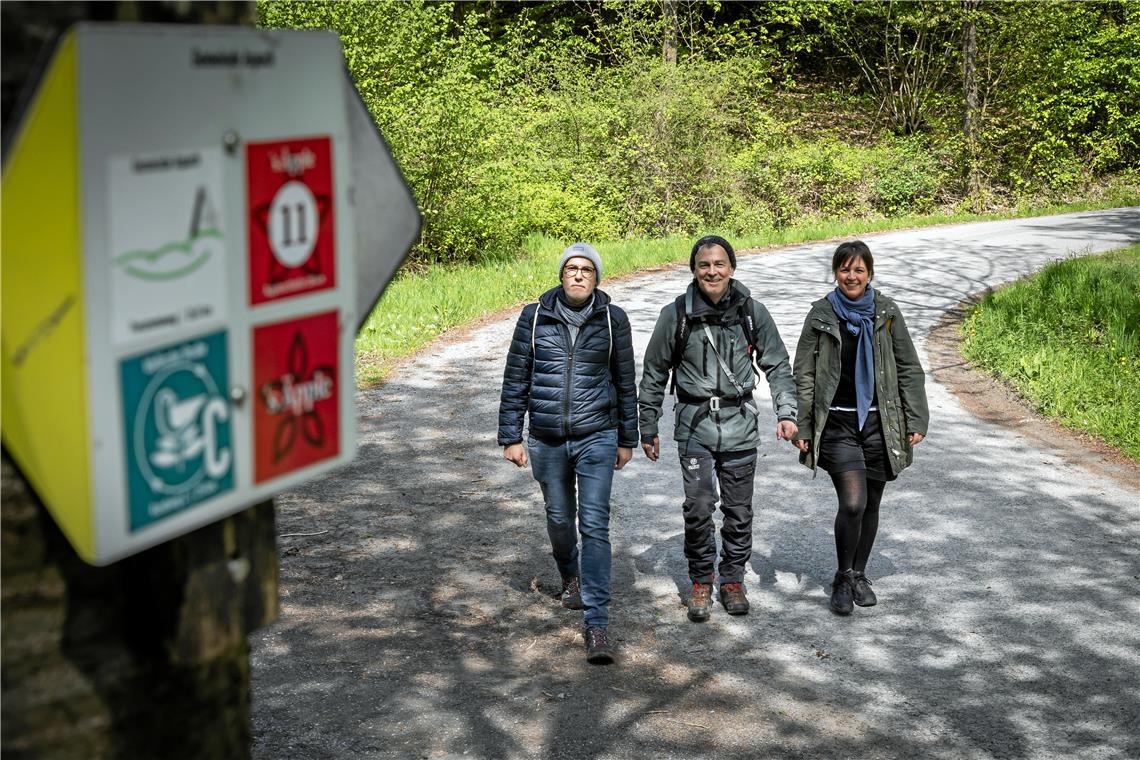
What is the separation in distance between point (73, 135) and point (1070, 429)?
10081 millimetres

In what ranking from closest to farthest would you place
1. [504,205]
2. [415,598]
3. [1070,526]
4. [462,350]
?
1. [415,598]
2. [1070,526]
3. [462,350]
4. [504,205]

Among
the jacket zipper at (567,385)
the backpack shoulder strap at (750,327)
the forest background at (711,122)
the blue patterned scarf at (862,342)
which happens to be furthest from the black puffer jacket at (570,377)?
the forest background at (711,122)

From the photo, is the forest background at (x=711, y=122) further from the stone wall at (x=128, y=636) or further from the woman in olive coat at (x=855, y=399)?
the stone wall at (x=128, y=636)

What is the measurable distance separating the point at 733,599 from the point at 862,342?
1477 millimetres

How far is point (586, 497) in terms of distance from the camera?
20.0 ft

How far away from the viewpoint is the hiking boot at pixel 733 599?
646cm

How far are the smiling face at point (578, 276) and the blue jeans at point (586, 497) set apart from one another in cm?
69

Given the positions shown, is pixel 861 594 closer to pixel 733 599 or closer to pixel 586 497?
pixel 733 599

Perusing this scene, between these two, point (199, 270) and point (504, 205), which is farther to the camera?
point (504, 205)

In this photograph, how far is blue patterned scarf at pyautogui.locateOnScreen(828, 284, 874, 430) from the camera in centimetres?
648

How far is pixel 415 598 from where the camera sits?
6566 mm


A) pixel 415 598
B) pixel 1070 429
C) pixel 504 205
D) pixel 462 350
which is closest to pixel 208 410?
pixel 415 598

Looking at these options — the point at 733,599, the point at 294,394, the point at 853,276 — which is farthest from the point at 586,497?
the point at 294,394

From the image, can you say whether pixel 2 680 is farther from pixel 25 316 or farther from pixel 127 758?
pixel 25 316
